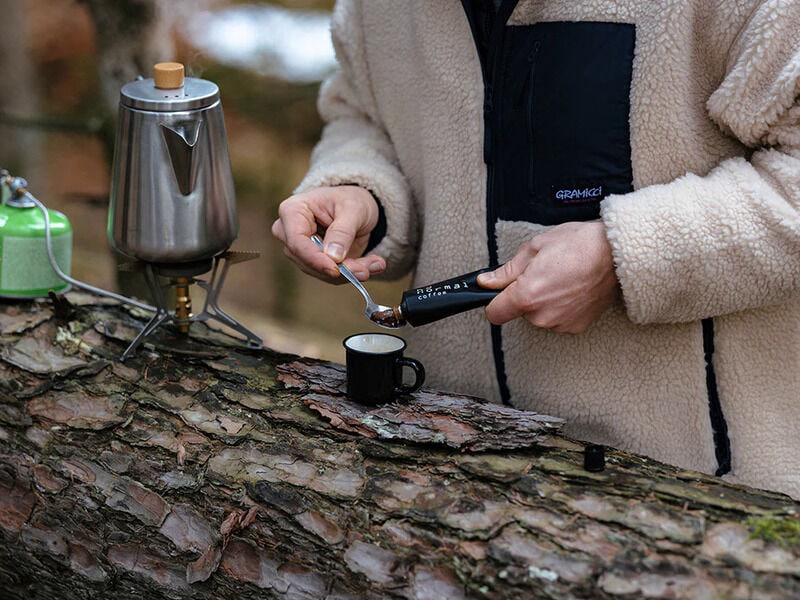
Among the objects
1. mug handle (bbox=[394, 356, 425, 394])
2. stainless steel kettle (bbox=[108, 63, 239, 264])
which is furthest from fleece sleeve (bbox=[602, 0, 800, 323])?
stainless steel kettle (bbox=[108, 63, 239, 264])

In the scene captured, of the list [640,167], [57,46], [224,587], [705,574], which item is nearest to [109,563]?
[224,587]

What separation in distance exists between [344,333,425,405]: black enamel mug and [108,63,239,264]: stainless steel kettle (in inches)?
13.5

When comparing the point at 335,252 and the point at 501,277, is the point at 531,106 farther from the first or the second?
the point at 335,252

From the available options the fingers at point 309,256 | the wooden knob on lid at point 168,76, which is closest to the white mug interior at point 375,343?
the fingers at point 309,256

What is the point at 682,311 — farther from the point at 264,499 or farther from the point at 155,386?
the point at 155,386

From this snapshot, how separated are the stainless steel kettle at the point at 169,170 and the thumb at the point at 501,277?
501 mm

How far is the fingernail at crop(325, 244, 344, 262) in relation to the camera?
1407 mm

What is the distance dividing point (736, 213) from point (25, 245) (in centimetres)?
127

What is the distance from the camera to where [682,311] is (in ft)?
4.13

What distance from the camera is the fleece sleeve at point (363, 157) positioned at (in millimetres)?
1551

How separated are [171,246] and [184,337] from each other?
22 centimetres

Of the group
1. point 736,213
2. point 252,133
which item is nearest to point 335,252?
point 736,213

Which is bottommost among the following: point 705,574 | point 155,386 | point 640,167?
point 155,386

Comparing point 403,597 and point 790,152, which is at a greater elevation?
point 790,152
